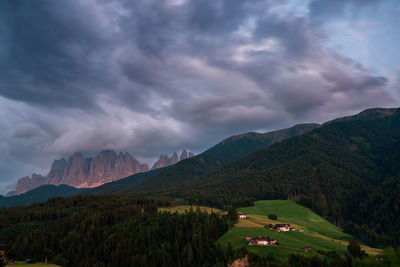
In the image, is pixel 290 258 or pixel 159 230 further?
pixel 159 230

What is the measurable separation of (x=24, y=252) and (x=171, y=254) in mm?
80025

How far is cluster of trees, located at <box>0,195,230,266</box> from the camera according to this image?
144125 mm

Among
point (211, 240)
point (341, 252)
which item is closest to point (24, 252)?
point (211, 240)

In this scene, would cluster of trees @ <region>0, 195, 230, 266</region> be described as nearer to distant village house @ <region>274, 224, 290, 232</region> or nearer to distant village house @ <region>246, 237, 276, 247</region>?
distant village house @ <region>246, 237, 276, 247</region>

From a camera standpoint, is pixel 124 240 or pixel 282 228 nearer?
pixel 124 240

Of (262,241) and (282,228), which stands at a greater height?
(282,228)

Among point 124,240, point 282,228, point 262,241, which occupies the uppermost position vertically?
point 282,228

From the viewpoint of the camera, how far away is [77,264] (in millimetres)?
146500

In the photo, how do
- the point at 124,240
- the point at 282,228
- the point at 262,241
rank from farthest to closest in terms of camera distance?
the point at 282,228
the point at 124,240
the point at 262,241

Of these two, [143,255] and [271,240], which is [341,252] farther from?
[143,255]

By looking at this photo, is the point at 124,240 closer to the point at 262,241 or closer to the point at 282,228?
the point at 262,241

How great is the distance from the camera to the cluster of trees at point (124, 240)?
473 ft

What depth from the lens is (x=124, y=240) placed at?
160125 millimetres

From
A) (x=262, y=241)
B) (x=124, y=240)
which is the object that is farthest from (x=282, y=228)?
(x=124, y=240)
